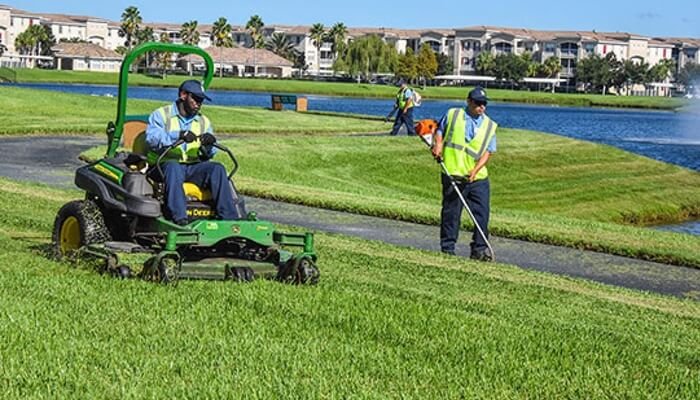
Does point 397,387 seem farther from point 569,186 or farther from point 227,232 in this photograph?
point 569,186

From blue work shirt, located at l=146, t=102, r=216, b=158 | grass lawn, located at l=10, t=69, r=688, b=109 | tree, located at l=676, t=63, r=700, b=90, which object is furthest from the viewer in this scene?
tree, located at l=676, t=63, r=700, b=90

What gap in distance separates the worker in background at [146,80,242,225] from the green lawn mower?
0.12 meters

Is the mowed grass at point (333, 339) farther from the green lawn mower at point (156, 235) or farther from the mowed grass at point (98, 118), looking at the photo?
the mowed grass at point (98, 118)

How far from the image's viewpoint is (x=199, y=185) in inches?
432

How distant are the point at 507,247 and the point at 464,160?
1758 millimetres

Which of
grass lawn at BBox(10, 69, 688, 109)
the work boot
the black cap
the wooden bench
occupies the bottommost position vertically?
grass lawn at BBox(10, 69, 688, 109)

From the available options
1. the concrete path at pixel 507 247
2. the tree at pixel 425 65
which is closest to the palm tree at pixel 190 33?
the tree at pixel 425 65

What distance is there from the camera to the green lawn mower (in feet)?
34.1

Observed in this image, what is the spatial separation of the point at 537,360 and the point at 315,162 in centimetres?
2217

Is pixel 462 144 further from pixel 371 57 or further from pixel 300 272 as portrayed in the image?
pixel 371 57

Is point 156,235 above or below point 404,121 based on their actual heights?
above

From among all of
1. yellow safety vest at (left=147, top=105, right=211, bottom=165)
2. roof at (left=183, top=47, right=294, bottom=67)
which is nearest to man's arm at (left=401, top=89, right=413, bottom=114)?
yellow safety vest at (left=147, top=105, right=211, bottom=165)

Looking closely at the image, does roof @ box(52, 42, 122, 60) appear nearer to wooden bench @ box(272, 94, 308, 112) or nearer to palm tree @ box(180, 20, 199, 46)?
palm tree @ box(180, 20, 199, 46)

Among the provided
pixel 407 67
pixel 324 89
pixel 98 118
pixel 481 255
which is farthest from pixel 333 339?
pixel 407 67
